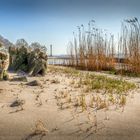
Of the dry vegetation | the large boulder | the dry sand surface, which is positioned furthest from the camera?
the large boulder

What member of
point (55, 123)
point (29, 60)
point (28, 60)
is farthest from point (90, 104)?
point (28, 60)

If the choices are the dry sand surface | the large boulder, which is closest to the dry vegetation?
the dry sand surface

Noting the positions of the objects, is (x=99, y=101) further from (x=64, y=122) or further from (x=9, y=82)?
(x=9, y=82)

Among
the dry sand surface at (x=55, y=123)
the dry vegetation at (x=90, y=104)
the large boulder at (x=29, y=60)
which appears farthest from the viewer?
the large boulder at (x=29, y=60)

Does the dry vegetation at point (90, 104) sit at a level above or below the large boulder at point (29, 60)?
below

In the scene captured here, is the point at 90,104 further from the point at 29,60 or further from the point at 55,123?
the point at 29,60

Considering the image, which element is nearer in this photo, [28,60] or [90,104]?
[90,104]

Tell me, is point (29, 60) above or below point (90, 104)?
above

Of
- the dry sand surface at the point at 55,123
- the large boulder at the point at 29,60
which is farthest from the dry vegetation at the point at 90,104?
the large boulder at the point at 29,60

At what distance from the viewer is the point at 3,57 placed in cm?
756

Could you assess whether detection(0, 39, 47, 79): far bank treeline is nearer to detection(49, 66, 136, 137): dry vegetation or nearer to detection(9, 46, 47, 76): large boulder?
detection(9, 46, 47, 76): large boulder

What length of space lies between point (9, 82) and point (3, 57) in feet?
2.20

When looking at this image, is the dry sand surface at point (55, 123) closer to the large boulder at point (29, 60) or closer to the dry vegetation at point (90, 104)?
the dry vegetation at point (90, 104)

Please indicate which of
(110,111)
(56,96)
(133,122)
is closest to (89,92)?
(56,96)
